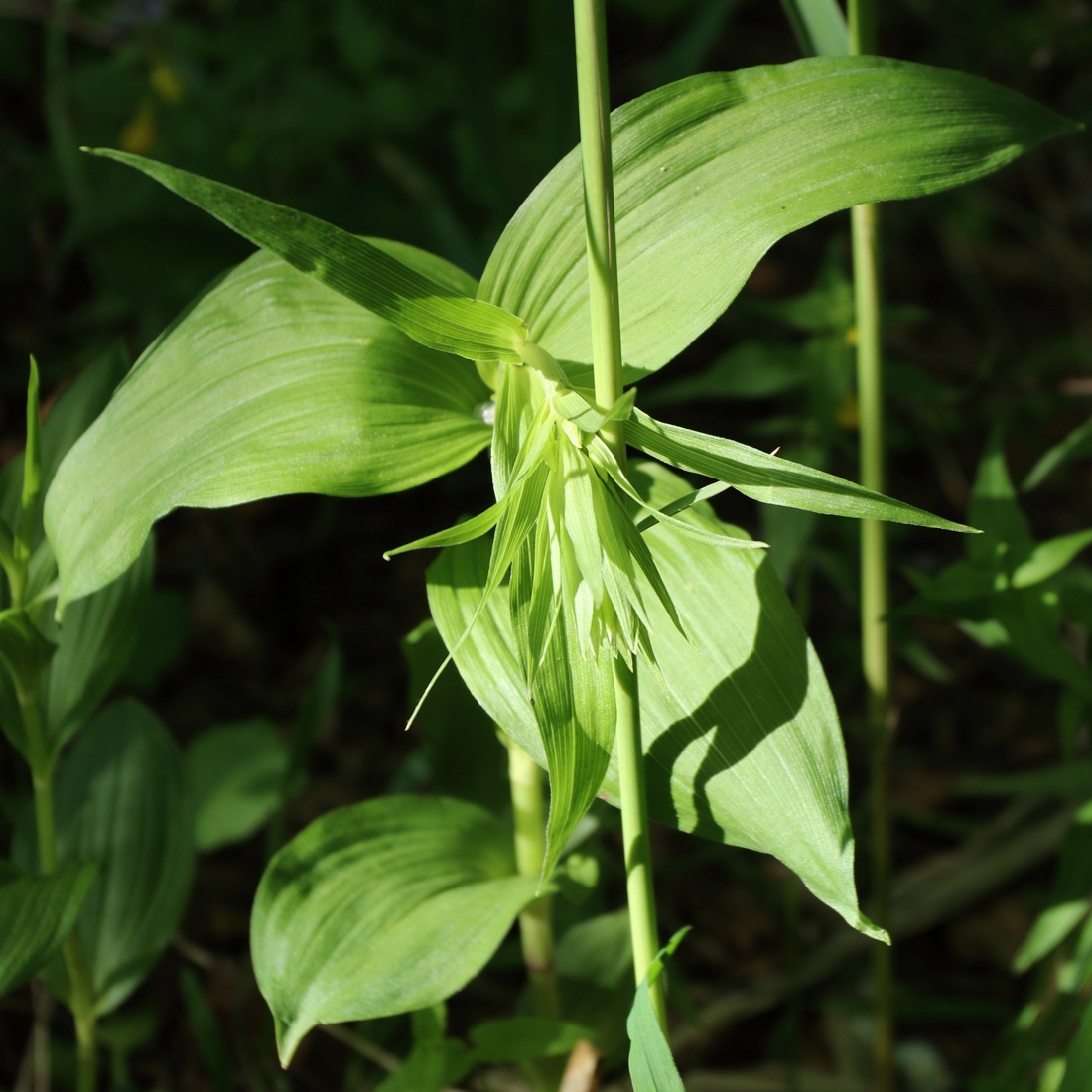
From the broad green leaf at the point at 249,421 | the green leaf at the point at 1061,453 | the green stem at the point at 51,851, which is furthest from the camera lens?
the green leaf at the point at 1061,453

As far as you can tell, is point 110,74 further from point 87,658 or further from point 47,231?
point 87,658

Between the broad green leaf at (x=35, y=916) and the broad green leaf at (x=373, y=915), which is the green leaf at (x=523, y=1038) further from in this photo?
the broad green leaf at (x=35, y=916)

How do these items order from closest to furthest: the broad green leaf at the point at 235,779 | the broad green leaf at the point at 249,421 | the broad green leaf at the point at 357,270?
the broad green leaf at the point at 357,270, the broad green leaf at the point at 249,421, the broad green leaf at the point at 235,779

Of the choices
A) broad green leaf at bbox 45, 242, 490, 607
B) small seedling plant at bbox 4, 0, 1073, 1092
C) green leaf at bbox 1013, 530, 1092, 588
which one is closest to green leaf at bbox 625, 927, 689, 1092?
small seedling plant at bbox 4, 0, 1073, 1092

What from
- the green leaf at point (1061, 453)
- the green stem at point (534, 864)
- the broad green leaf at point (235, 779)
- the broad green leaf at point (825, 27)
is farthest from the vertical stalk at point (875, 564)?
the broad green leaf at point (235, 779)

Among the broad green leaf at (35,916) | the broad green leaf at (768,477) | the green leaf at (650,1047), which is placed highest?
the broad green leaf at (768,477)

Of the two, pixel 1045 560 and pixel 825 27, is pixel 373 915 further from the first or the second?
pixel 825 27
